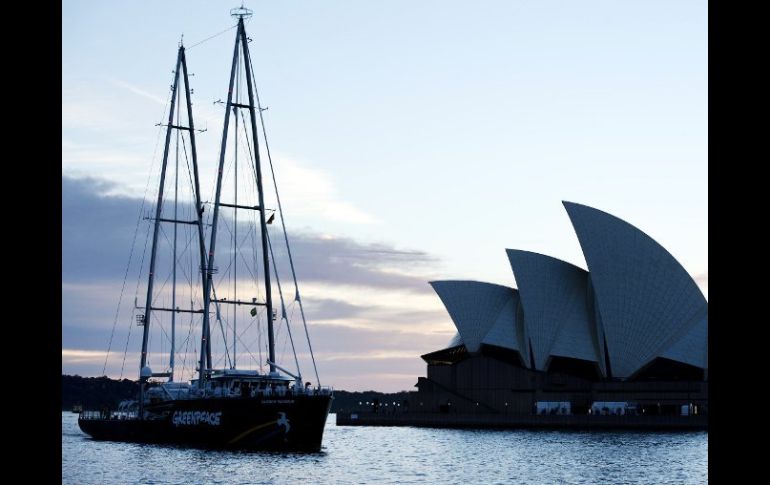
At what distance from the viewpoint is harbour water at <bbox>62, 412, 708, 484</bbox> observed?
42.6 meters

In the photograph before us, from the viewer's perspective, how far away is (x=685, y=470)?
159 feet

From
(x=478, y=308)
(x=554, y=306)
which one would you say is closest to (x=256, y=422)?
(x=554, y=306)

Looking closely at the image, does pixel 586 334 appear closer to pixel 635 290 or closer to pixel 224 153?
pixel 635 290

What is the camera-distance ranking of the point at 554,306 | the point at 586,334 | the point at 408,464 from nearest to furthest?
the point at 408,464
the point at 554,306
the point at 586,334

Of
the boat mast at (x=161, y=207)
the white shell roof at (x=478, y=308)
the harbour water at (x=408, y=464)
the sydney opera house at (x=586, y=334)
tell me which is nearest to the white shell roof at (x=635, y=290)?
the sydney opera house at (x=586, y=334)

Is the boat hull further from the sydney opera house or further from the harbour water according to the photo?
the sydney opera house

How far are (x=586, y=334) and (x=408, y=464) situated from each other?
5275 centimetres

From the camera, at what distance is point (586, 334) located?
339ft

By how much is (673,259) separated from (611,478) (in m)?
57.8

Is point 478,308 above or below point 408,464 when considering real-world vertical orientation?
above

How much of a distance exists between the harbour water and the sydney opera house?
26.7m

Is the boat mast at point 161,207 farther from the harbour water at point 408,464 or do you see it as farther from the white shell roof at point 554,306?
the white shell roof at point 554,306

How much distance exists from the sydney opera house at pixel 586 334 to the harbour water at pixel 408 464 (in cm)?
2672
